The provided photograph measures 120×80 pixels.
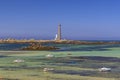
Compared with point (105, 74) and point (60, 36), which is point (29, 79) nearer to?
point (105, 74)

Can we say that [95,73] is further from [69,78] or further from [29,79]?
[29,79]

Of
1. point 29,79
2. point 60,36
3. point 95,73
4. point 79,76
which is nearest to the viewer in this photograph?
point 29,79

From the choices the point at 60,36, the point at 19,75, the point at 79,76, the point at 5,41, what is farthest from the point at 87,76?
the point at 5,41

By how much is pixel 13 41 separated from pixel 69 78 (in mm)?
141853

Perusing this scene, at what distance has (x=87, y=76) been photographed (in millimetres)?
27531

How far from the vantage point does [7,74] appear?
28578 millimetres

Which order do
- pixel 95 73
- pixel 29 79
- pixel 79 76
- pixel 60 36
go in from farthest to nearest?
pixel 60 36 < pixel 95 73 < pixel 79 76 < pixel 29 79

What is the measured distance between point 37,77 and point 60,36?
132312 mm

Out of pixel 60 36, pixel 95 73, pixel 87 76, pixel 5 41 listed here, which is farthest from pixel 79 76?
pixel 5 41

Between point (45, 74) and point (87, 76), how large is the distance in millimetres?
3304

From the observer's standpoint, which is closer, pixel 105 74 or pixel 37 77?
pixel 37 77

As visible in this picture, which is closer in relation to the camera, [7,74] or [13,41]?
[7,74]

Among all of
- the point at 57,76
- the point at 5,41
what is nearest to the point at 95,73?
the point at 57,76

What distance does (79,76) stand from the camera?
27.5m
